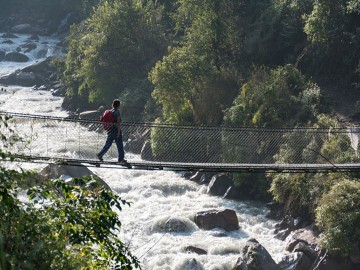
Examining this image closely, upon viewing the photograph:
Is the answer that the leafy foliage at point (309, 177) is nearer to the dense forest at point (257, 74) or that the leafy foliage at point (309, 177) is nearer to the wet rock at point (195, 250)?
the dense forest at point (257, 74)

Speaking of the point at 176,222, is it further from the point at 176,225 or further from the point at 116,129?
the point at 116,129

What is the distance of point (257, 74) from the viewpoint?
21516 mm

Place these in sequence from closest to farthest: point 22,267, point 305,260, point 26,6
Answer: point 22,267
point 305,260
point 26,6

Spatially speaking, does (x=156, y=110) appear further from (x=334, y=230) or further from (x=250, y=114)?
(x=334, y=230)

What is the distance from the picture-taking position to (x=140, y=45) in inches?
1181

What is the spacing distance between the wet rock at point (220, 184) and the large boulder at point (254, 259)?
17.6 feet

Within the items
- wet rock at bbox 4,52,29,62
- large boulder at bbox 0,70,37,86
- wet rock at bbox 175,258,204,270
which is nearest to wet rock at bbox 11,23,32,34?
wet rock at bbox 4,52,29,62

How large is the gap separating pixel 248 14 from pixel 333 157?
42.5ft

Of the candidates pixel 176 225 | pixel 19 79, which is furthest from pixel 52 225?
pixel 19 79

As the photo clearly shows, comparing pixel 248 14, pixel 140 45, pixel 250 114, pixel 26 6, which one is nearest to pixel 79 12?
pixel 26 6

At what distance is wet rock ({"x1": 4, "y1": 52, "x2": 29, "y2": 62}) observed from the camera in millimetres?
44156

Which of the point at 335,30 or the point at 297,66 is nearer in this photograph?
the point at 335,30

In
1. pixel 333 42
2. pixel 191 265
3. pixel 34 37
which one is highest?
pixel 333 42

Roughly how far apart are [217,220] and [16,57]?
31563 mm
